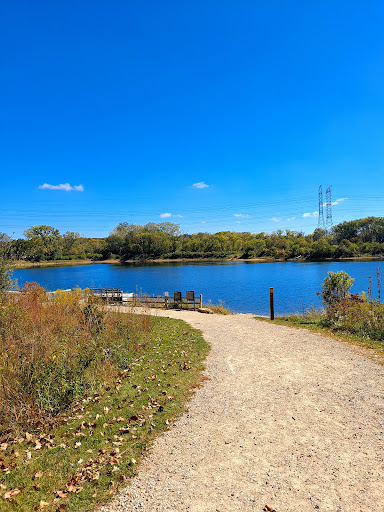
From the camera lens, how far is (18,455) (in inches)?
170

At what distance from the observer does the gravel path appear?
3.52m

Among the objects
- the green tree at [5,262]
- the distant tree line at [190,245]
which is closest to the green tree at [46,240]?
the distant tree line at [190,245]

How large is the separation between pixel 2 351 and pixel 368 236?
115109 millimetres

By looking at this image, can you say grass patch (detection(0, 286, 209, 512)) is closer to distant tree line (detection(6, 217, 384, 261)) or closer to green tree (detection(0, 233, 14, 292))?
green tree (detection(0, 233, 14, 292))

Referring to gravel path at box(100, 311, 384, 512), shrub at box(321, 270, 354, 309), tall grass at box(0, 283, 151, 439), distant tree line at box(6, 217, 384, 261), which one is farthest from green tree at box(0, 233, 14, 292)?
distant tree line at box(6, 217, 384, 261)

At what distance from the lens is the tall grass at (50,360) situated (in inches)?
207

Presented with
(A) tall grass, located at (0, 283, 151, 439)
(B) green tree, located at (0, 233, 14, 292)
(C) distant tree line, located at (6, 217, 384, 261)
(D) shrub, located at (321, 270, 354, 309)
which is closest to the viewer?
(A) tall grass, located at (0, 283, 151, 439)

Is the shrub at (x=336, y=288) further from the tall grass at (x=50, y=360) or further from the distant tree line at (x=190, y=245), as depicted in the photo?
the distant tree line at (x=190, y=245)

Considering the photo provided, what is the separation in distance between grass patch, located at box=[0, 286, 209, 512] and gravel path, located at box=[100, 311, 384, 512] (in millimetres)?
359

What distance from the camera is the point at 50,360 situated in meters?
6.08

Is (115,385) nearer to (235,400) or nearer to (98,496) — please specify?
(235,400)

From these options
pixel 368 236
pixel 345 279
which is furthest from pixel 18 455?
pixel 368 236

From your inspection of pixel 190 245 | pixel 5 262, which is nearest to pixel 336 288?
pixel 5 262

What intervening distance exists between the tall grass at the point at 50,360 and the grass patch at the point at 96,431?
5cm
